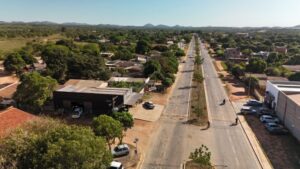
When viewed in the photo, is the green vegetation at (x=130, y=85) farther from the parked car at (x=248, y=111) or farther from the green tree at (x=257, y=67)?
the green tree at (x=257, y=67)

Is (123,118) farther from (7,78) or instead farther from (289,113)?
(7,78)

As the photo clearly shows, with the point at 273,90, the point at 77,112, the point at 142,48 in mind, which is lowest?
the point at 77,112

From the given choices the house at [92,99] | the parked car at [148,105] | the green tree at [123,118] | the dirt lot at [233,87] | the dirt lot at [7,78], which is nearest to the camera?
the green tree at [123,118]

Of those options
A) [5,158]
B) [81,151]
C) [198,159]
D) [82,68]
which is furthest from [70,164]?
[82,68]

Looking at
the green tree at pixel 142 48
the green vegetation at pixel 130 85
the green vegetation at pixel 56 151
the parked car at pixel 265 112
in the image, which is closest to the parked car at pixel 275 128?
the parked car at pixel 265 112

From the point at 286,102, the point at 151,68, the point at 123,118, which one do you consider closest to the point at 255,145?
the point at 286,102

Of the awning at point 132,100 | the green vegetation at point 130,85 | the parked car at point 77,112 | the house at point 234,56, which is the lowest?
the parked car at point 77,112

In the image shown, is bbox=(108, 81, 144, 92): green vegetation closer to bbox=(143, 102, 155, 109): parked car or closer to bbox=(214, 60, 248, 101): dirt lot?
bbox=(143, 102, 155, 109): parked car

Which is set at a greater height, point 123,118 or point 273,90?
point 273,90
